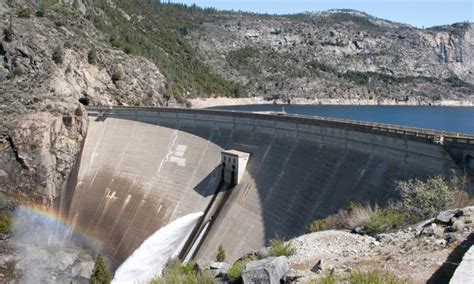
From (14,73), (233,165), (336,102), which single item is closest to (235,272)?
(233,165)

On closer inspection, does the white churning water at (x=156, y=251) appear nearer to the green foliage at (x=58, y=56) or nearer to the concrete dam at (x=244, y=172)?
the concrete dam at (x=244, y=172)

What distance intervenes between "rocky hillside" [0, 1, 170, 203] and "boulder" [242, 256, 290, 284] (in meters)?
38.2

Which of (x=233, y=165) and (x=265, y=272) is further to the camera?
(x=233, y=165)

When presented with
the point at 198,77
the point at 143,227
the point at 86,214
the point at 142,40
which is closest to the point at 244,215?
the point at 143,227

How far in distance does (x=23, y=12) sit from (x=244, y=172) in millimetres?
49811

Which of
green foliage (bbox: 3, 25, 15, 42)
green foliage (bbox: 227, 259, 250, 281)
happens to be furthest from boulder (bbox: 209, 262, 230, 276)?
green foliage (bbox: 3, 25, 15, 42)

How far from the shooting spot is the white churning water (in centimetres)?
3238

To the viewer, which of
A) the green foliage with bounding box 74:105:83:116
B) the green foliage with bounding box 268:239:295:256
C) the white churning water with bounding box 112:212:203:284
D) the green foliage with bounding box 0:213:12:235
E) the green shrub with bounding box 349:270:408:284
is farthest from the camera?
the green foliage with bounding box 74:105:83:116

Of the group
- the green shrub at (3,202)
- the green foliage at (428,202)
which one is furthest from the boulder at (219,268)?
the green shrub at (3,202)

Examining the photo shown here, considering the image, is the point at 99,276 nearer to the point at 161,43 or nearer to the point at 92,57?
the point at 92,57

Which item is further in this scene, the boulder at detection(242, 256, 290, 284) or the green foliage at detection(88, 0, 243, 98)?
the green foliage at detection(88, 0, 243, 98)

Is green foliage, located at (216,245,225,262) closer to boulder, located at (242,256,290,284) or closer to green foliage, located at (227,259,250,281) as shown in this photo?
green foliage, located at (227,259,250,281)

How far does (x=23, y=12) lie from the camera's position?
66.6 meters

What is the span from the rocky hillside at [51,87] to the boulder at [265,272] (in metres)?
38.2
